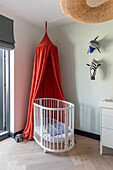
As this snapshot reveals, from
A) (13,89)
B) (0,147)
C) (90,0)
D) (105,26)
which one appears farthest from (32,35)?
(0,147)

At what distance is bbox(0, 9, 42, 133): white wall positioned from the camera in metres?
2.57

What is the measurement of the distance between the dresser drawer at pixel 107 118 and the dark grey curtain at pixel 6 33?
2.12m

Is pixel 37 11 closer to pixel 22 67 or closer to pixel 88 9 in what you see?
pixel 22 67

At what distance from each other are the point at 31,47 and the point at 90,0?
2.13 meters

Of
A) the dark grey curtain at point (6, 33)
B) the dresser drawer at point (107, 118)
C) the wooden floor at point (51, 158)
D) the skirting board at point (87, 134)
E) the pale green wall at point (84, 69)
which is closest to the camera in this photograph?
the wooden floor at point (51, 158)

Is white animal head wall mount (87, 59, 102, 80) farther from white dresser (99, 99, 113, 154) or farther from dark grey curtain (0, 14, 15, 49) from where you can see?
dark grey curtain (0, 14, 15, 49)

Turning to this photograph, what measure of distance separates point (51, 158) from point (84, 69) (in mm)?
1797

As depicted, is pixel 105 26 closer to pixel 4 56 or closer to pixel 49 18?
pixel 49 18

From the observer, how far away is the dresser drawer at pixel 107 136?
1931mm

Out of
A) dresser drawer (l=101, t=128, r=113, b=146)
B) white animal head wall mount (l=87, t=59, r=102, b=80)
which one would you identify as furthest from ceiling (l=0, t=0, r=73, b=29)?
dresser drawer (l=101, t=128, r=113, b=146)

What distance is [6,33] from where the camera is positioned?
7.64 ft

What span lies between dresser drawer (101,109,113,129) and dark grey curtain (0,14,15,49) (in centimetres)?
212

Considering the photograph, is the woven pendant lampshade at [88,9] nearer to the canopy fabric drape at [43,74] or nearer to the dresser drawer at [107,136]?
the canopy fabric drape at [43,74]

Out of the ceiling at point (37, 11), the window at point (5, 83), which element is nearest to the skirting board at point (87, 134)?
the window at point (5, 83)
